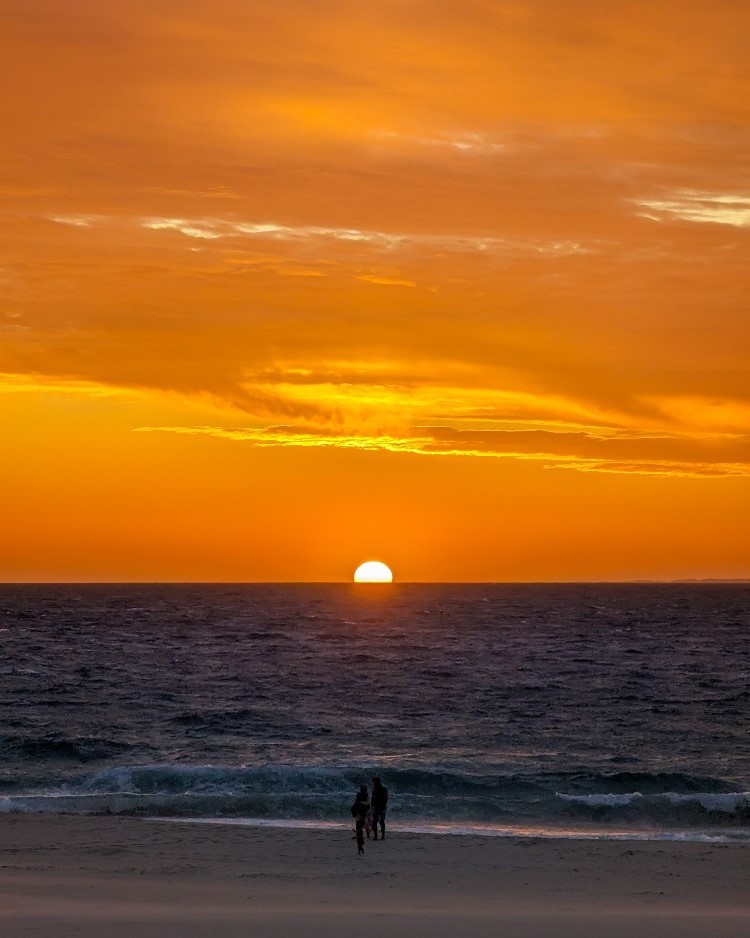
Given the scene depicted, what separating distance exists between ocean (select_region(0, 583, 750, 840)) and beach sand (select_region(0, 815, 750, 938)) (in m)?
2.98

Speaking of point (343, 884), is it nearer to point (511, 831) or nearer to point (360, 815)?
point (360, 815)

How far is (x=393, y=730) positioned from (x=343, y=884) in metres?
26.3

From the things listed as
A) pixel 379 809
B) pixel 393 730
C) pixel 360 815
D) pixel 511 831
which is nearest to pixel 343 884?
pixel 360 815

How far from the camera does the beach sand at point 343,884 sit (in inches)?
770

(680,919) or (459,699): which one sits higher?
(459,699)

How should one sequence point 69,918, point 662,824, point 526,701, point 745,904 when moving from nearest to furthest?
point 69,918
point 745,904
point 662,824
point 526,701

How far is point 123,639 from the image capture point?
101062 mm

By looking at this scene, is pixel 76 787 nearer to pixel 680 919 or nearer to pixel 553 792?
pixel 553 792

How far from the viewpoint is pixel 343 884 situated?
2333 centimetres

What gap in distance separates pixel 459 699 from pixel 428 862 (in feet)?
117

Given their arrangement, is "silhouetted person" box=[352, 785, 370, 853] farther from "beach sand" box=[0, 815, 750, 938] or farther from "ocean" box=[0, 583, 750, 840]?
"ocean" box=[0, 583, 750, 840]

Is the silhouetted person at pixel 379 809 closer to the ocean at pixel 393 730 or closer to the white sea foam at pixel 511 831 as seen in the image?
the white sea foam at pixel 511 831

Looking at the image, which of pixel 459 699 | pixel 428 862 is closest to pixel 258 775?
pixel 428 862

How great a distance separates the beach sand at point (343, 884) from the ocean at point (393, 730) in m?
2.98
